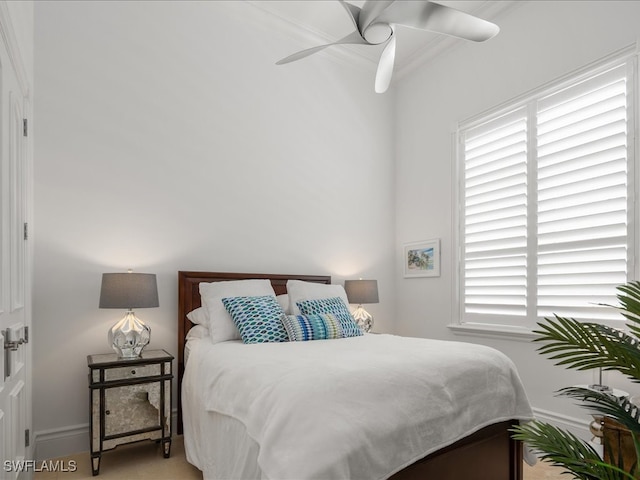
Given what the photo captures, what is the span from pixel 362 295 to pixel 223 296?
1.46 m

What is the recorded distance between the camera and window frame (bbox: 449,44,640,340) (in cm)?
276

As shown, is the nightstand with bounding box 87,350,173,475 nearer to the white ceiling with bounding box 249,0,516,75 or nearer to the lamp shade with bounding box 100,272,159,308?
the lamp shade with bounding box 100,272,159,308

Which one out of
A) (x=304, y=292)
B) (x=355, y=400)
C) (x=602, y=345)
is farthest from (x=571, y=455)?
(x=304, y=292)

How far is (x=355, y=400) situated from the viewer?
1.67m

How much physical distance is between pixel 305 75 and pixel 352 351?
9.71 ft

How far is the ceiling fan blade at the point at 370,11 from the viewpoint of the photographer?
2.15m

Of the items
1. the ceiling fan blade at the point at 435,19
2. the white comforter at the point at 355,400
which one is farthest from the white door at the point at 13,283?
the ceiling fan blade at the point at 435,19

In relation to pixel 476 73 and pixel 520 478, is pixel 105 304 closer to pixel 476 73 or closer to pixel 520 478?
pixel 520 478

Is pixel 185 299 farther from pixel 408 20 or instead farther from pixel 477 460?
pixel 408 20

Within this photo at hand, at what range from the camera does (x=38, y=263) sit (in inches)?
112

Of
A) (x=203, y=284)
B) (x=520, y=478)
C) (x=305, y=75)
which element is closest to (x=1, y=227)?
(x=203, y=284)

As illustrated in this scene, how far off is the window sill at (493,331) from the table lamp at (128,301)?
2.69 meters

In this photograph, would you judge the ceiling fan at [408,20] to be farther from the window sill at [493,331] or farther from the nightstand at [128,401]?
the nightstand at [128,401]

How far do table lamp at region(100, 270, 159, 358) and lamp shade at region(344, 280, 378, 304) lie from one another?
6.13 feet
